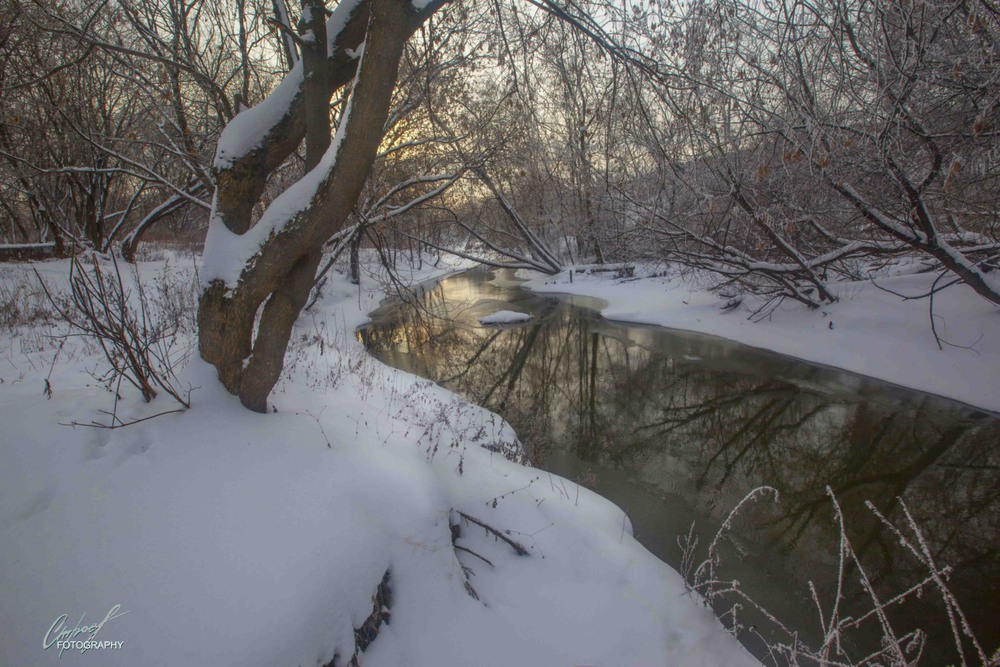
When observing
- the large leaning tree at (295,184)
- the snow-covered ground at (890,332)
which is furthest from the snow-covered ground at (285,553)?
the snow-covered ground at (890,332)

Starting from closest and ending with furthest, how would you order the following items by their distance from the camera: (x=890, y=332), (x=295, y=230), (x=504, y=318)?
(x=295, y=230) < (x=890, y=332) < (x=504, y=318)

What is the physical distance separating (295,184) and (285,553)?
2201mm

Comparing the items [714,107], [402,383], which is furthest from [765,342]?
[402,383]

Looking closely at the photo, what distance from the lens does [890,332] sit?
337 inches

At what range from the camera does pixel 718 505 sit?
477 cm

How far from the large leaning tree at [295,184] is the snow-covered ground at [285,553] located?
1.26 feet

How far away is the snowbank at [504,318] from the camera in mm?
14055

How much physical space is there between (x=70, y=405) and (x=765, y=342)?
1198 centimetres

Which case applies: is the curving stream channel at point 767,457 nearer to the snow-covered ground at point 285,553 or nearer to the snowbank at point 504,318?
the snow-covered ground at point 285,553

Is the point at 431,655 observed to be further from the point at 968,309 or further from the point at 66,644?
the point at 968,309

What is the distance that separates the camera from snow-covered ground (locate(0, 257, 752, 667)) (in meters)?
1.74
